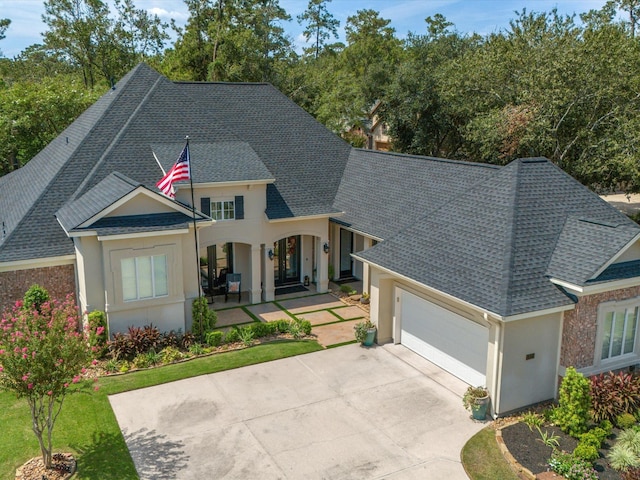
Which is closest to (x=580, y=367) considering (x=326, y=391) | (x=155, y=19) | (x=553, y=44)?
(x=326, y=391)

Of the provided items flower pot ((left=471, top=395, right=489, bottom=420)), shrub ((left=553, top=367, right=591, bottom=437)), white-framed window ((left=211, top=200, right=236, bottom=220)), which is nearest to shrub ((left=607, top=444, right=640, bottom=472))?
shrub ((left=553, top=367, right=591, bottom=437))

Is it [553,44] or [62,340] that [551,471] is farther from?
[553,44]

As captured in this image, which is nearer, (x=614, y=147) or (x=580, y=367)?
(x=580, y=367)

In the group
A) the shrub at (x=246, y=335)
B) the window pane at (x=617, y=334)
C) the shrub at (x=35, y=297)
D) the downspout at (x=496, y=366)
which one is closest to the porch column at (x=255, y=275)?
the shrub at (x=246, y=335)

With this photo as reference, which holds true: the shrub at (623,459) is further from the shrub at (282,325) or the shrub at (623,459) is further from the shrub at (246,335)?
the shrub at (246,335)

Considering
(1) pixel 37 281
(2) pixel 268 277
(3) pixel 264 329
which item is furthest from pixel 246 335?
(1) pixel 37 281

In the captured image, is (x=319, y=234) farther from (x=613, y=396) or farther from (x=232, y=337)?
(x=613, y=396)

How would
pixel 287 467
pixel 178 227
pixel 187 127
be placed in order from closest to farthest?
pixel 287 467 < pixel 178 227 < pixel 187 127
